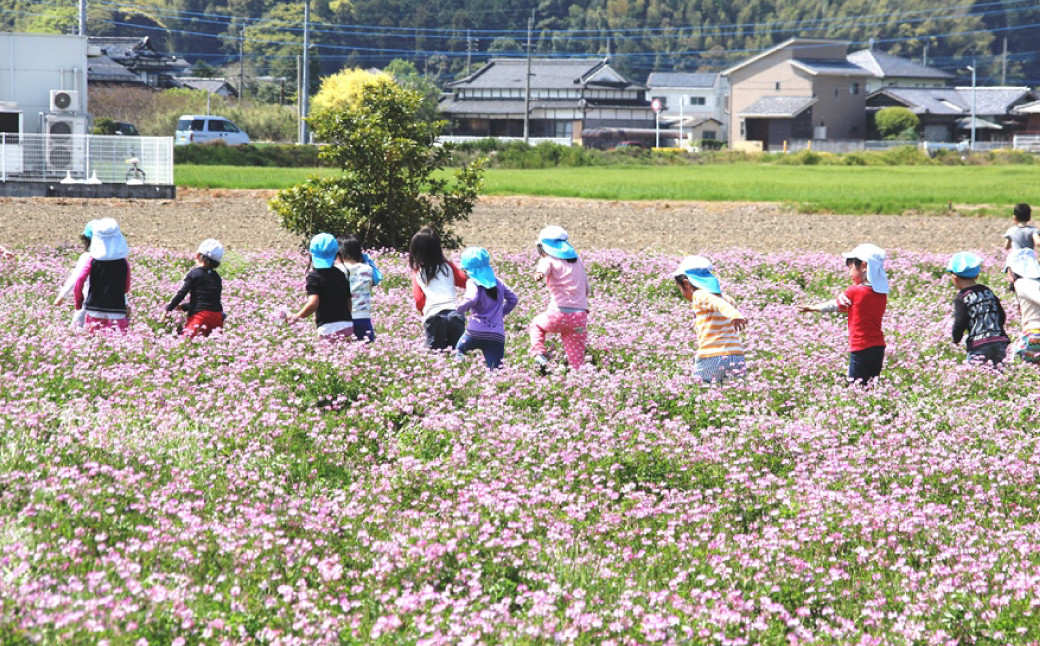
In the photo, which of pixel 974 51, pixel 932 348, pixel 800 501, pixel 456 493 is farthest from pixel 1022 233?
pixel 974 51

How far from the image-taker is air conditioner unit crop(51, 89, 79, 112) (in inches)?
1451

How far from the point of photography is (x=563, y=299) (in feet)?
33.6

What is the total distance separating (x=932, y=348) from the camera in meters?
11.1

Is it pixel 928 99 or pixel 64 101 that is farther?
pixel 928 99

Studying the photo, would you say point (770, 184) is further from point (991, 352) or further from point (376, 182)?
point (991, 352)

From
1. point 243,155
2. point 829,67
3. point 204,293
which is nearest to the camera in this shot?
point 204,293

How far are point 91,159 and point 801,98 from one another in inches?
2575

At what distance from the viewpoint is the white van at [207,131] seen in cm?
6034

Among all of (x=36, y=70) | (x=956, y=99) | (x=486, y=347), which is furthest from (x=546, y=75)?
(x=486, y=347)

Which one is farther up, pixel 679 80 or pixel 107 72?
pixel 679 80

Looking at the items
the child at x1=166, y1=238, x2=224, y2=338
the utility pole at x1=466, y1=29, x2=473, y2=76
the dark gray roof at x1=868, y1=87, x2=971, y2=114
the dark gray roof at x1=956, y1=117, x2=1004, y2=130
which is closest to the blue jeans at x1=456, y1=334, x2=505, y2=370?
the child at x1=166, y1=238, x2=224, y2=338

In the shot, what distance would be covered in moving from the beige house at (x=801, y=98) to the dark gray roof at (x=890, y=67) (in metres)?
1.92

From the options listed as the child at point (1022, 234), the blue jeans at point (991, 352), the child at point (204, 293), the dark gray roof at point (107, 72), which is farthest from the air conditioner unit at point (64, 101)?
the dark gray roof at point (107, 72)

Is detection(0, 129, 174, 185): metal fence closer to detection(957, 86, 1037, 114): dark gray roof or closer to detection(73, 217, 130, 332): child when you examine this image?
detection(73, 217, 130, 332): child
